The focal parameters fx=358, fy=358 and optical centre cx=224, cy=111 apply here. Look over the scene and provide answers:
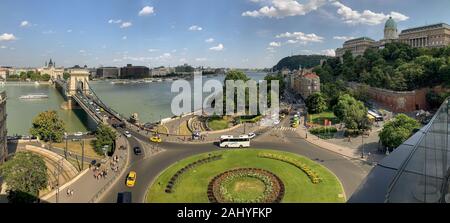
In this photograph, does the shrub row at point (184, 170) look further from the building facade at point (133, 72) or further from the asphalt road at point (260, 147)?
the building facade at point (133, 72)

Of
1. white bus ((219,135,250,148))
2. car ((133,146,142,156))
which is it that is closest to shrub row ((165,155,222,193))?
white bus ((219,135,250,148))

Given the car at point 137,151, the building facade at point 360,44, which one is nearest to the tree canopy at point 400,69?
the building facade at point 360,44

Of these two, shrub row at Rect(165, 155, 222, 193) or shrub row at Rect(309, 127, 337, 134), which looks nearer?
shrub row at Rect(165, 155, 222, 193)

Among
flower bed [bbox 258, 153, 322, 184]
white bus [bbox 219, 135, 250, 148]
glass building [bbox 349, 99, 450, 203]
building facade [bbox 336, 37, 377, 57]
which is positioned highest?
building facade [bbox 336, 37, 377, 57]

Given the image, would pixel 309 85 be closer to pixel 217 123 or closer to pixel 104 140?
pixel 217 123

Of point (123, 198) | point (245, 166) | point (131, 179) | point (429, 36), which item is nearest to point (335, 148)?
point (245, 166)

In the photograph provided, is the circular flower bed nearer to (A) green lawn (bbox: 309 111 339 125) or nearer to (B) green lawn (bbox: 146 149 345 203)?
(B) green lawn (bbox: 146 149 345 203)
